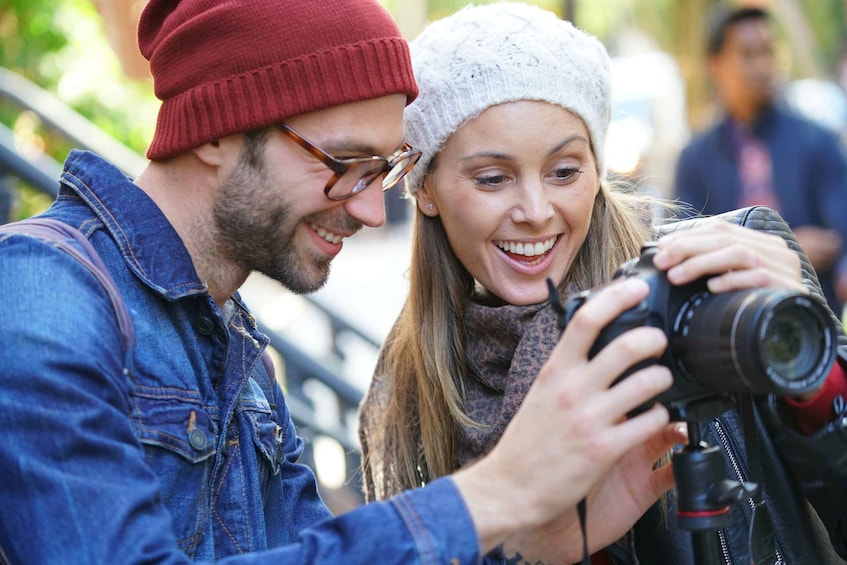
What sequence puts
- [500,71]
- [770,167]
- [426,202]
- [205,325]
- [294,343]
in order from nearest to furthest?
[205,325], [500,71], [426,202], [294,343], [770,167]

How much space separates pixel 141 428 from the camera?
2072 mm

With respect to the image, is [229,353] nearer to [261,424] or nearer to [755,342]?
[261,424]

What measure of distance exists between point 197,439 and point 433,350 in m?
0.94

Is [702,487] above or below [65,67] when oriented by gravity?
below

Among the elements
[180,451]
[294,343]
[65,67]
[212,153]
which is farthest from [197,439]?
[65,67]

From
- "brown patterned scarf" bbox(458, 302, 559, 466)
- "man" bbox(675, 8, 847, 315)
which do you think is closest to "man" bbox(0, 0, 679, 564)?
"brown patterned scarf" bbox(458, 302, 559, 466)

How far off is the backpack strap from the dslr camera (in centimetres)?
80

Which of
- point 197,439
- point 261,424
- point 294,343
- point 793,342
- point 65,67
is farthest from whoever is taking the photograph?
point 65,67

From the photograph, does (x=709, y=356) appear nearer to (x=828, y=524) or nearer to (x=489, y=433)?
(x=828, y=524)

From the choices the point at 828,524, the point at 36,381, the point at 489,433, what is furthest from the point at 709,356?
the point at 36,381

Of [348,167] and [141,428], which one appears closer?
[141,428]

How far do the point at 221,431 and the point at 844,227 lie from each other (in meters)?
3.77

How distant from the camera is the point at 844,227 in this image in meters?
5.18

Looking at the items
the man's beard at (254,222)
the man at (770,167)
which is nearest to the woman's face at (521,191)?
the man's beard at (254,222)
